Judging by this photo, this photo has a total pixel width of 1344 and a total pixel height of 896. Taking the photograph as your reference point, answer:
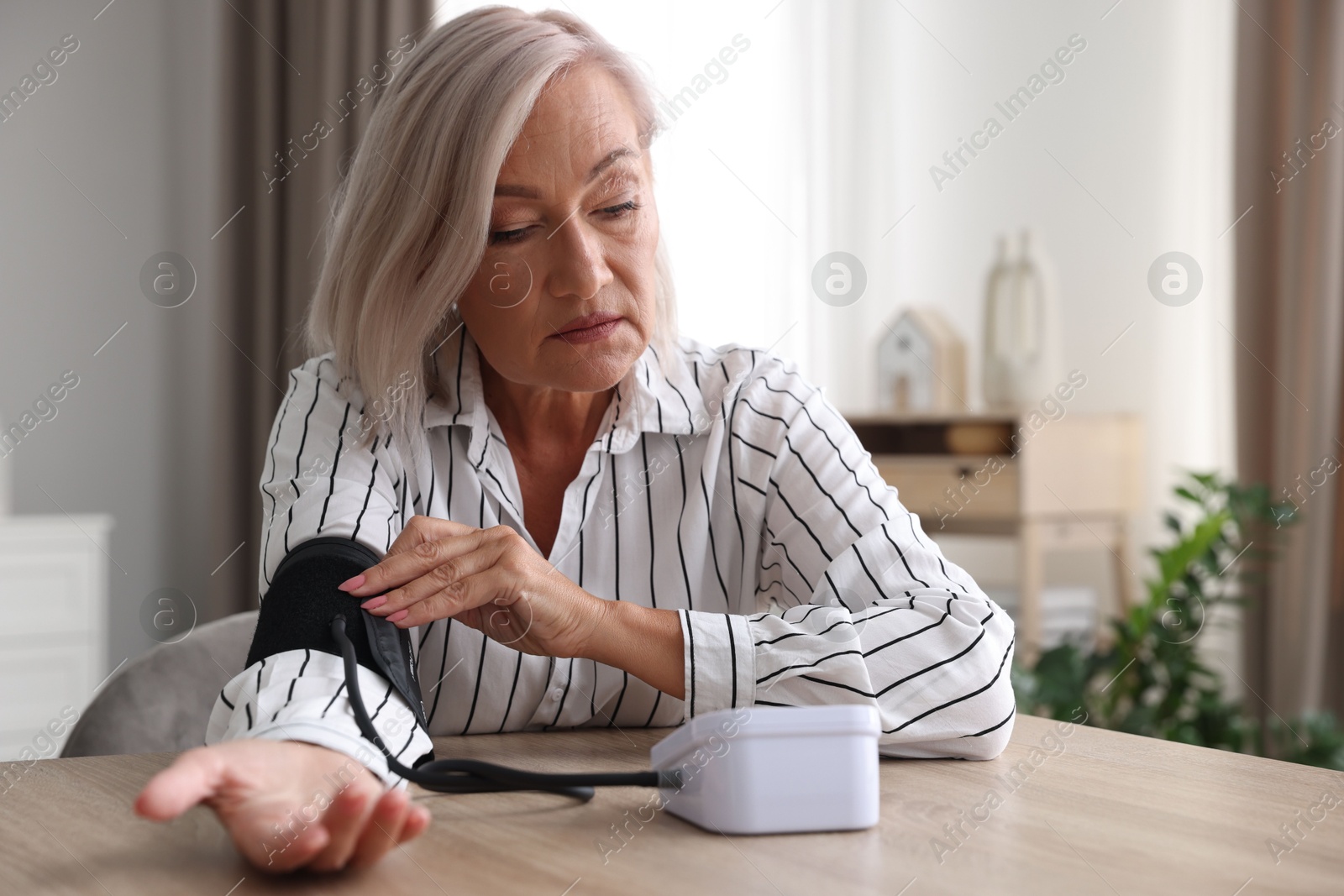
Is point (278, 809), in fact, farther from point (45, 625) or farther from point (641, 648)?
point (45, 625)

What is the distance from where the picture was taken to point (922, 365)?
3.18 metres

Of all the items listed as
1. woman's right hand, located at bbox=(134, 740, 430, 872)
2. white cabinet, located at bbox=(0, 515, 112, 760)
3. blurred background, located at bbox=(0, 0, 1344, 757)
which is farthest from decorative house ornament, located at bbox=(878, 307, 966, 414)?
woman's right hand, located at bbox=(134, 740, 430, 872)

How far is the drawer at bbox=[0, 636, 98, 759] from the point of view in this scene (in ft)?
8.91

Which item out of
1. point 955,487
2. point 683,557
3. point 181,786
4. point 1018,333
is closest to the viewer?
point 181,786

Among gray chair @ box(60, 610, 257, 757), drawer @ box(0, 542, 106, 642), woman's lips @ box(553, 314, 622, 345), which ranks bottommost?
drawer @ box(0, 542, 106, 642)

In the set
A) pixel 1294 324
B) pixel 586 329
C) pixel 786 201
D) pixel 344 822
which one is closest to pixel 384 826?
pixel 344 822

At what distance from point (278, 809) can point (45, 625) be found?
249 centimetres

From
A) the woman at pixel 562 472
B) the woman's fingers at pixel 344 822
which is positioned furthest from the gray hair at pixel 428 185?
the woman's fingers at pixel 344 822

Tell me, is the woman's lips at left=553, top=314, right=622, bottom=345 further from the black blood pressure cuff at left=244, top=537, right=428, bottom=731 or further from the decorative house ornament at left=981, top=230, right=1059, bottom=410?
the decorative house ornament at left=981, top=230, right=1059, bottom=410

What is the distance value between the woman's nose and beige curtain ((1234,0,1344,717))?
1981mm

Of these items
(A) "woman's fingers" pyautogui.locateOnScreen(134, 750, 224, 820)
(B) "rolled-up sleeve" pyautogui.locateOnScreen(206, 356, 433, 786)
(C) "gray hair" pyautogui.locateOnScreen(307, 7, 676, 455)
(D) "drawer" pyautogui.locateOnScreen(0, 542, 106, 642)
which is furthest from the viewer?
(D) "drawer" pyautogui.locateOnScreen(0, 542, 106, 642)

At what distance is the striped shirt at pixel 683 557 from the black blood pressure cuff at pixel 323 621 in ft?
0.06

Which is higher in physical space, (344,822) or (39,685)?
(344,822)

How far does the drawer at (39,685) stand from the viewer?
107 inches
